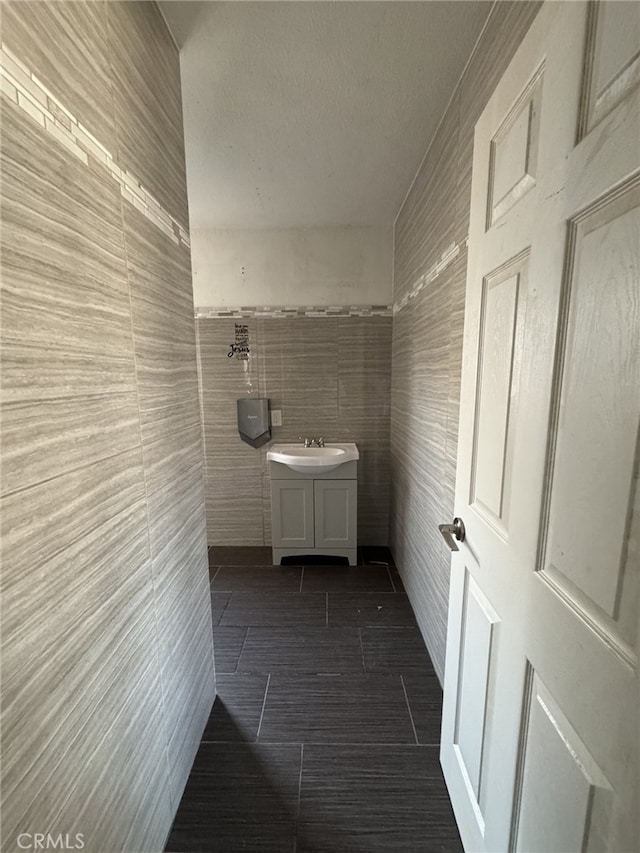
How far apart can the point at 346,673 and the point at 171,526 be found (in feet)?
3.95

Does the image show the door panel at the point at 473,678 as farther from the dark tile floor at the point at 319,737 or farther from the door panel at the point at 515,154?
the door panel at the point at 515,154

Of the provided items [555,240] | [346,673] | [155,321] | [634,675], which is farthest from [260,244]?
[634,675]

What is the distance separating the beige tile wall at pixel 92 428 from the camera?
1.95 ft

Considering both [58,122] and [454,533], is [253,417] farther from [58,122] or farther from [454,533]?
[58,122]

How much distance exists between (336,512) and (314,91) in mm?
2348

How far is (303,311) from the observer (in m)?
2.87

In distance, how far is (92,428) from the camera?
0.79m

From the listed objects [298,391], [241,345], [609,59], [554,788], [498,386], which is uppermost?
[609,59]

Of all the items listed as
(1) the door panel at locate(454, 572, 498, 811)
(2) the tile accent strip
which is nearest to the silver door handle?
(1) the door panel at locate(454, 572, 498, 811)

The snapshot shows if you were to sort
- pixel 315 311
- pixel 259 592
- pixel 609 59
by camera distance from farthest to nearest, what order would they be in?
pixel 315 311
pixel 259 592
pixel 609 59

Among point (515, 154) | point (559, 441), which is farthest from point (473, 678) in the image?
point (515, 154)

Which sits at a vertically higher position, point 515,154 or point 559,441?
point 515,154

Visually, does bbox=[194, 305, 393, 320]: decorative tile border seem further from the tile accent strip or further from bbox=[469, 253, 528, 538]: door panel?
bbox=[469, 253, 528, 538]: door panel
